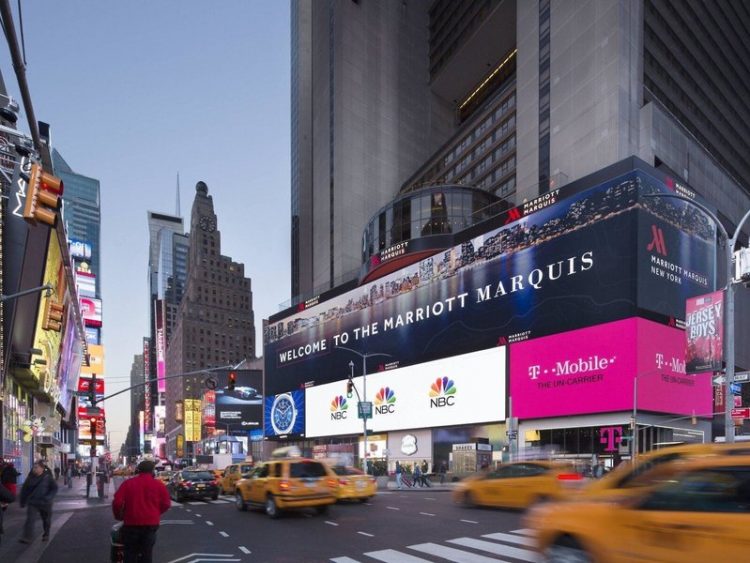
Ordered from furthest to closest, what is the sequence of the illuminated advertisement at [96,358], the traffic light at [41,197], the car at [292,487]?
the illuminated advertisement at [96,358]
the car at [292,487]
the traffic light at [41,197]

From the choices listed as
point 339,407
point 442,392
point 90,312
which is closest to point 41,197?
point 442,392

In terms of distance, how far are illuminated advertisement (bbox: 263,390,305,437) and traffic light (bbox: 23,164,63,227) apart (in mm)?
79409

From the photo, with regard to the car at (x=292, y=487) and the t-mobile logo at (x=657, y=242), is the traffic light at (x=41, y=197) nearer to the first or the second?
the car at (x=292, y=487)

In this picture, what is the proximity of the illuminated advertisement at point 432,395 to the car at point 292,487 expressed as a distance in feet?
129

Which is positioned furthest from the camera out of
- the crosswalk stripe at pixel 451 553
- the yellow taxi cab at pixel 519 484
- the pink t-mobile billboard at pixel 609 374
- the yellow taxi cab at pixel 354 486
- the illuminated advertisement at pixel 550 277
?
the illuminated advertisement at pixel 550 277

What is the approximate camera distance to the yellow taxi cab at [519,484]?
59.6 feet

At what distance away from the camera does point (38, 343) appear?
3556cm

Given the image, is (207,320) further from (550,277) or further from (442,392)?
(550,277)

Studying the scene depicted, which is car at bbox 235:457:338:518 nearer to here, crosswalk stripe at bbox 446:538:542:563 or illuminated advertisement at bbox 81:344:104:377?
crosswalk stripe at bbox 446:538:542:563

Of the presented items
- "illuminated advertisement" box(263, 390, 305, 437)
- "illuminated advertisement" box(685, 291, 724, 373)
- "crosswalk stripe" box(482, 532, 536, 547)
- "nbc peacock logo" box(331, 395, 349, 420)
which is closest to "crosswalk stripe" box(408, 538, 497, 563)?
"crosswalk stripe" box(482, 532, 536, 547)

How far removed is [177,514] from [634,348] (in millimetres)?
35042

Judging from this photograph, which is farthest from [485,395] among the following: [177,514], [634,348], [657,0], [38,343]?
[657,0]

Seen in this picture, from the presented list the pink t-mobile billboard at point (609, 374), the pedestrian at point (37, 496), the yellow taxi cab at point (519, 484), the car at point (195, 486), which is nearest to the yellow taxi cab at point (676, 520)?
the yellow taxi cab at point (519, 484)

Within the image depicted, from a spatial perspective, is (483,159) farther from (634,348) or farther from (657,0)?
(634,348)
